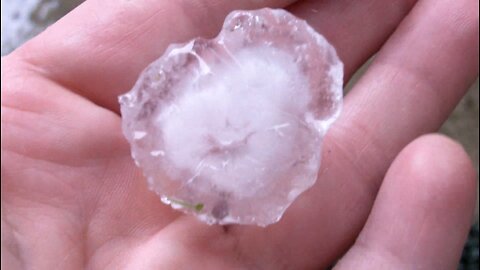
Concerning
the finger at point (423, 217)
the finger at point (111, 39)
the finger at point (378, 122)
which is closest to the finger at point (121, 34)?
the finger at point (111, 39)

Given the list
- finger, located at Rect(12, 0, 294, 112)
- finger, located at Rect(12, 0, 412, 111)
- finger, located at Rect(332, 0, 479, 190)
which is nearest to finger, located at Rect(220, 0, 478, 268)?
finger, located at Rect(332, 0, 479, 190)

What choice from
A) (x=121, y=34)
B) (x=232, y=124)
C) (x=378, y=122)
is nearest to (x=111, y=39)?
(x=121, y=34)

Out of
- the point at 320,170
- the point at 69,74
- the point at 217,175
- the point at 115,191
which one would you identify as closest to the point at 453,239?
the point at 320,170

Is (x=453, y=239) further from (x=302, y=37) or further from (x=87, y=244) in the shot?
(x=87, y=244)

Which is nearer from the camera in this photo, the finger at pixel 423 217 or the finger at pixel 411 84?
the finger at pixel 423 217

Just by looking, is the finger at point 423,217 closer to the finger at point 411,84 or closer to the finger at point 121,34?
the finger at point 411,84

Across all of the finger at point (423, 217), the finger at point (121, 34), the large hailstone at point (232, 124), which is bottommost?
the finger at point (423, 217)
